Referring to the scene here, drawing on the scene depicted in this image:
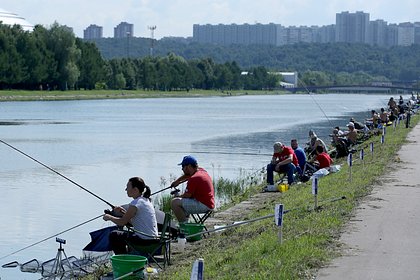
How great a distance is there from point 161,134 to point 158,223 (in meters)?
31.3

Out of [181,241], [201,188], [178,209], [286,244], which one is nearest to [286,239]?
[286,244]

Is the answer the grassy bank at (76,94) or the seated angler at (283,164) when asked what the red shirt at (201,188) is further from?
the grassy bank at (76,94)

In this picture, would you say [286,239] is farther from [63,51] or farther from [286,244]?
[63,51]

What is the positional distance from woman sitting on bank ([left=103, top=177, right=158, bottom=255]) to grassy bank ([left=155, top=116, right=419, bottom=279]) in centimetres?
47

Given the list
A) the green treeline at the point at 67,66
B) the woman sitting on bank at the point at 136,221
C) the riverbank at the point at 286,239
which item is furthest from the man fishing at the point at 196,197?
the green treeline at the point at 67,66

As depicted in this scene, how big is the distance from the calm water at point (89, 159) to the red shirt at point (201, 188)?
2049mm

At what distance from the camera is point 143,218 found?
9.67 meters

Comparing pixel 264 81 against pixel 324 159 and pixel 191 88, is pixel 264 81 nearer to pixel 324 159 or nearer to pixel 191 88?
pixel 191 88

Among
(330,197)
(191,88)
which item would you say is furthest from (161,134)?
(191,88)

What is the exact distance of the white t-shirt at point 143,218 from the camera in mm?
9641

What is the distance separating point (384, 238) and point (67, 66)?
287 feet

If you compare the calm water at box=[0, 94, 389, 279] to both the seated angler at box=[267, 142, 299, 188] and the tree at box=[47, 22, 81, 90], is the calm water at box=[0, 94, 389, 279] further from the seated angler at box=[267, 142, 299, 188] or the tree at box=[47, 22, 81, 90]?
the tree at box=[47, 22, 81, 90]

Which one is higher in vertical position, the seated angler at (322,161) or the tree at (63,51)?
the tree at (63,51)

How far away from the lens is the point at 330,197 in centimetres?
1312
